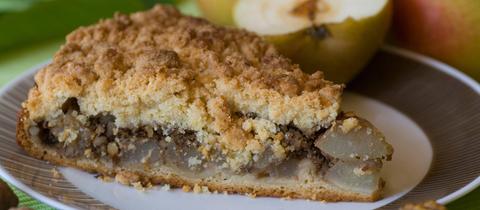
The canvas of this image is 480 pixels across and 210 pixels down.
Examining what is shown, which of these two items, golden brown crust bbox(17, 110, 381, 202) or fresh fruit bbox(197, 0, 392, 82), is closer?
golden brown crust bbox(17, 110, 381, 202)

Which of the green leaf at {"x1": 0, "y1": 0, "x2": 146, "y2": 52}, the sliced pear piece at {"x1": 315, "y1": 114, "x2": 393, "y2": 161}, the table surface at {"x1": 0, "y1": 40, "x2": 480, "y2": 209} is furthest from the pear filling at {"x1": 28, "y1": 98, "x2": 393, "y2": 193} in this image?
the green leaf at {"x1": 0, "y1": 0, "x2": 146, "y2": 52}

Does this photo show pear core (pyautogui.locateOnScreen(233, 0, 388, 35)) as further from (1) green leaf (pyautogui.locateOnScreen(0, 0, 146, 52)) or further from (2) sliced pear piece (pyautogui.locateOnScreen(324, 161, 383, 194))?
(1) green leaf (pyautogui.locateOnScreen(0, 0, 146, 52))

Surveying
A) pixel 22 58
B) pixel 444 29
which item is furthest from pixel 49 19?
pixel 444 29

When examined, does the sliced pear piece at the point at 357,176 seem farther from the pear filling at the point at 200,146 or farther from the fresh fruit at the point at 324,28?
the fresh fruit at the point at 324,28

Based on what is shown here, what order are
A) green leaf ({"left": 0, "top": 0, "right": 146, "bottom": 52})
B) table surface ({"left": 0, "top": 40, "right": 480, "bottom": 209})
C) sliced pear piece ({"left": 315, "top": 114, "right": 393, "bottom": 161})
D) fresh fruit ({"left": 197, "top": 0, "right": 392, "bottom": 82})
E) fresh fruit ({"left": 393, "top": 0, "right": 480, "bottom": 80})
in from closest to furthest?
1. sliced pear piece ({"left": 315, "top": 114, "right": 393, "bottom": 161})
2. fresh fruit ({"left": 197, "top": 0, "right": 392, "bottom": 82})
3. fresh fruit ({"left": 393, "top": 0, "right": 480, "bottom": 80})
4. table surface ({"left": 0, "top": 40, "right": 480, "bottom": 209})
5. green leaf ({"left": 0, "top": 0, "right": 146, "bottom": 52})

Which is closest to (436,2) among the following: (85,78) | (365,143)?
(365,143)

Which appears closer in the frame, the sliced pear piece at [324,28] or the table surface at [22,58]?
the sliced pear piece at [324,28]

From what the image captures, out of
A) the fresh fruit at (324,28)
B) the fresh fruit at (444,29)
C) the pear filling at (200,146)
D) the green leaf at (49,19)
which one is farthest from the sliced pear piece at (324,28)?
the green leaf at (49,19)
